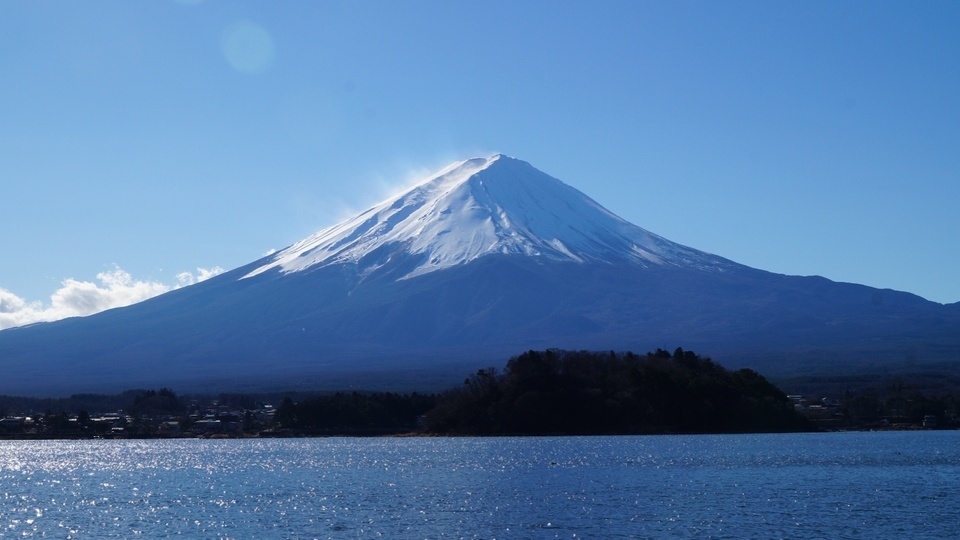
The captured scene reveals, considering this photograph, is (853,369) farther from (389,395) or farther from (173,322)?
(173,322)

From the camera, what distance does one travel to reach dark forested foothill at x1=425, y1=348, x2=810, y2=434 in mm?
66562

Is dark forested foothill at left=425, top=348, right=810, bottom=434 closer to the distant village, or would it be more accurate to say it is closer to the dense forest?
the dense forest

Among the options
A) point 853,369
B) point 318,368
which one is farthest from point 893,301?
point 318,368

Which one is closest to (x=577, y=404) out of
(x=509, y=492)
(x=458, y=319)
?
(x=509, y=492)

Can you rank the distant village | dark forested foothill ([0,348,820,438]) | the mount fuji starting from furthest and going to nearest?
the mount fuji
the distant village
dark forested foothill ([0,348,820,438])

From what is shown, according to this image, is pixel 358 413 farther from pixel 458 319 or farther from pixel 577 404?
pixel 458 319

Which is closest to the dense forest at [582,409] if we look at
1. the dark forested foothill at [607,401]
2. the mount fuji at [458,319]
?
the dark forested foothill at [607,401]

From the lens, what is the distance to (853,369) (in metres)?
119

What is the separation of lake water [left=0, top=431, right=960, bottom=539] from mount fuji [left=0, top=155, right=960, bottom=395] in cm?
7505

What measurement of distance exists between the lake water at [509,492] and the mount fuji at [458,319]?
75050 mm

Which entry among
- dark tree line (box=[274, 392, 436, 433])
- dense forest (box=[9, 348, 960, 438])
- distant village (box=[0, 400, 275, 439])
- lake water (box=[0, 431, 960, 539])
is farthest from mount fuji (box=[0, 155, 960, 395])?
lake water (box=[0, 431, 960, 539])

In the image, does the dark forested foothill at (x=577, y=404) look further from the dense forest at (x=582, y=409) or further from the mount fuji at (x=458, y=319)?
the mount fuji at (x=458, y=319)

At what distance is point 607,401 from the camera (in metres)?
67.1

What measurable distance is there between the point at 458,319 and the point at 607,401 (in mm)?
107524
